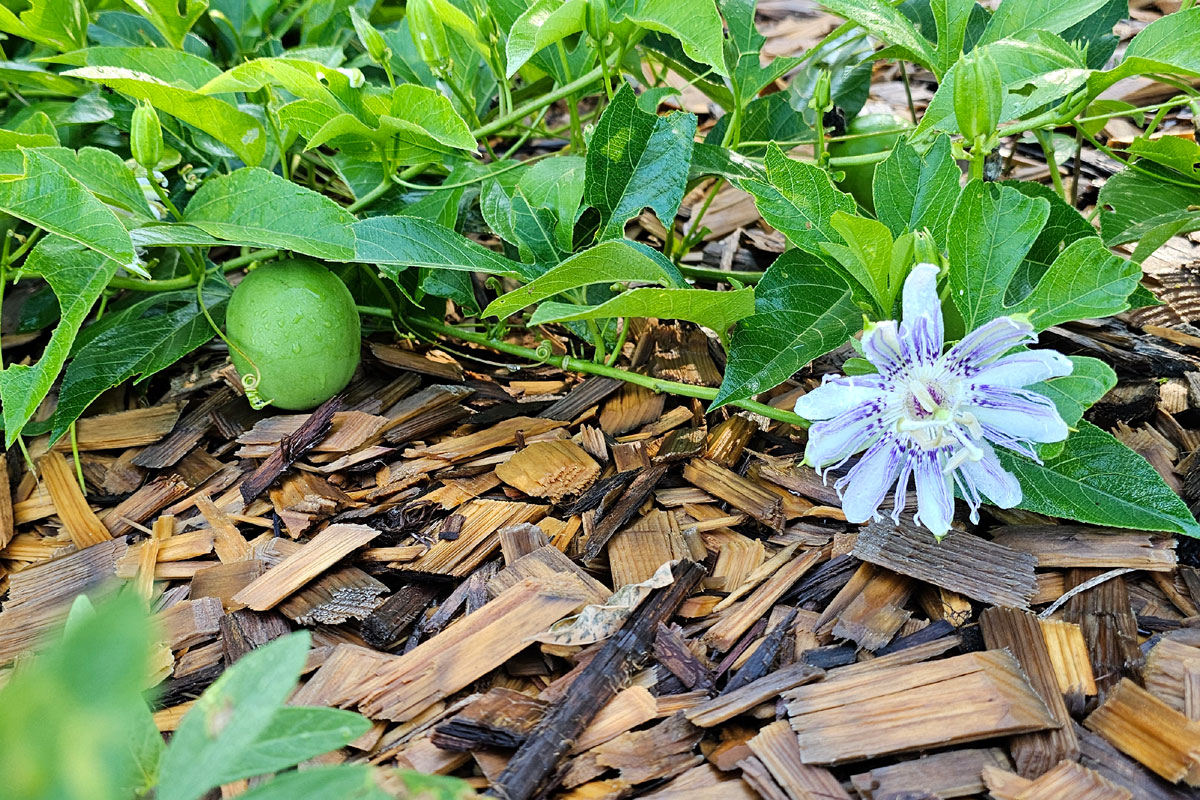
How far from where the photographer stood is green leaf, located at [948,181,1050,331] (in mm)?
969

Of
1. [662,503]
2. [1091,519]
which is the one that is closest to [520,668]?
[662,503]

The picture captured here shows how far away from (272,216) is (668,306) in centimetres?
50

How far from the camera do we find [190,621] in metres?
1.12

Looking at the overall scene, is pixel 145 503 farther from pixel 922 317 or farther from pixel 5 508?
pixel 922 317

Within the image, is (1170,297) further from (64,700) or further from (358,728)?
(64,700)

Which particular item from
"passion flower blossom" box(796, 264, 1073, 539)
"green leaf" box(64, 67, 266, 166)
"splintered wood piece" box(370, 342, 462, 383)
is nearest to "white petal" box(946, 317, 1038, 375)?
"passion flower blossom" box(796, 264, 1073, 539)

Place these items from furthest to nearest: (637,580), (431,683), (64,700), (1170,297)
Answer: (1170,297), (637,580), (431,683), (64,700)

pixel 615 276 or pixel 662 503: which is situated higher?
pixel 615 276

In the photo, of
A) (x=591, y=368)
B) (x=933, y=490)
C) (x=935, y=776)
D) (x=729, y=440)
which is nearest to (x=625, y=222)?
(x=591, y=368)

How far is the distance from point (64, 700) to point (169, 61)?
3.64 feet

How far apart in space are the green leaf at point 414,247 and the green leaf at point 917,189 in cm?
45

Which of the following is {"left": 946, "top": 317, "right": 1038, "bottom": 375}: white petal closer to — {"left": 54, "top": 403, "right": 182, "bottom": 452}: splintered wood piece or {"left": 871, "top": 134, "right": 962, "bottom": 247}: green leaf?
{"left": 871, "top": 134, "right": 962, "bottom": 247}: green leaf

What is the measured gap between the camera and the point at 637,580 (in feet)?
3.60

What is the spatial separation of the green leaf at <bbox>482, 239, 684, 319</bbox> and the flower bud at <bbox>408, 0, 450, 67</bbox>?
0.44 metres
